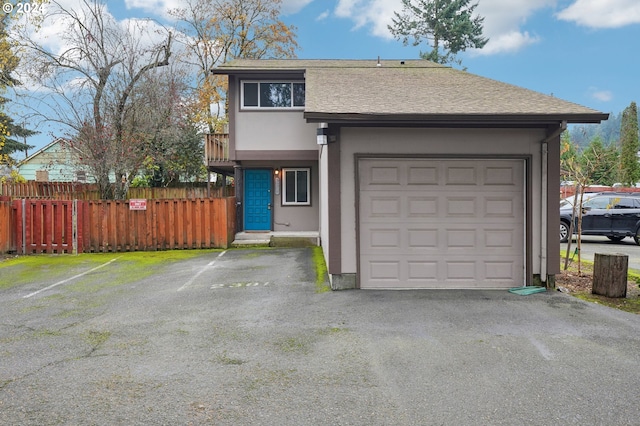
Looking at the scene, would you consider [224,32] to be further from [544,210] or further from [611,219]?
[544,210]

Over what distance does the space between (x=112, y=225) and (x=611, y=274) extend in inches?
477

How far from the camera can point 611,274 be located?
7094 mm

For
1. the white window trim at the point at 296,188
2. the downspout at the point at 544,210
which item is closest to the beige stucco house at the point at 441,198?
the downspout at the point at 544,210

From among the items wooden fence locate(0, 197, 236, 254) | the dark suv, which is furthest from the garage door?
the dark suv

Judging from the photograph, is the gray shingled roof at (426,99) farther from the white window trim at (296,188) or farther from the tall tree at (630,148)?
the tall tree at (630,148)

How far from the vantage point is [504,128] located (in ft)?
24.5

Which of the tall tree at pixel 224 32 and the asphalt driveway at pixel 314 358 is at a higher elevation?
the tall tree at pixel 224 32

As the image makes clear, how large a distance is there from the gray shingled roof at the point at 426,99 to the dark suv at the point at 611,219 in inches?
272

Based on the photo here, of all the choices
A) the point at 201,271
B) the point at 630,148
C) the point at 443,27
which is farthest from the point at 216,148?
the point at 630,148

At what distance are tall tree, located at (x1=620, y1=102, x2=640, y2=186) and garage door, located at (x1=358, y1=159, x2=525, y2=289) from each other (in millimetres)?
41217

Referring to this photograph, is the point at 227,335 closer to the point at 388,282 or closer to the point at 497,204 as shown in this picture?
the point at 388,282

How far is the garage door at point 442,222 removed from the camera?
7.54 metres

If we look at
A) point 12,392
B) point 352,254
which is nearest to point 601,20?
point 352,254

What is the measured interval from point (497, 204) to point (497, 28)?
30.8 meters
